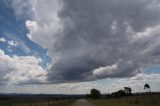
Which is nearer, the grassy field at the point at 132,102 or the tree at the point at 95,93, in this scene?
the grassy field at the point at 132,102

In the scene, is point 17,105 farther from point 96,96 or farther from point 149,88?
point 96,96

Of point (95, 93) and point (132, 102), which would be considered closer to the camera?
point (132, 102)

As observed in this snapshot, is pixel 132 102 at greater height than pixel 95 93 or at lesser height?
lesser

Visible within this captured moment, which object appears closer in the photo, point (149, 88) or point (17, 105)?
point (17, 105)

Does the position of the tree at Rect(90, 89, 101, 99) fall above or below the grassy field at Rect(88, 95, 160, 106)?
above

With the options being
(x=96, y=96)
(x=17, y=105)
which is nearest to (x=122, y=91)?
(x=96, y=96)

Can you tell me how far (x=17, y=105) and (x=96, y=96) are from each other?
129997 millimetres

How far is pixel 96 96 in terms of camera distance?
185500mm

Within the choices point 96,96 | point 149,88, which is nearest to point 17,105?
point 149,88

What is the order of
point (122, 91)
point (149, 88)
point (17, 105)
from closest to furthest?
point (17, 105) < point (149, 88) < point (122, 91)

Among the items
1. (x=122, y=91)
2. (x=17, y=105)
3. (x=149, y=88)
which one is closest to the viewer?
(x=17, y=105)

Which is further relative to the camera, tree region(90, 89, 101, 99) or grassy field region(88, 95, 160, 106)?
tree region(90, 89, 101, 99)

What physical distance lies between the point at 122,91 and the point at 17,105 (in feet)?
428

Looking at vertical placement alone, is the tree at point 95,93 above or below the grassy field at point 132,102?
above
